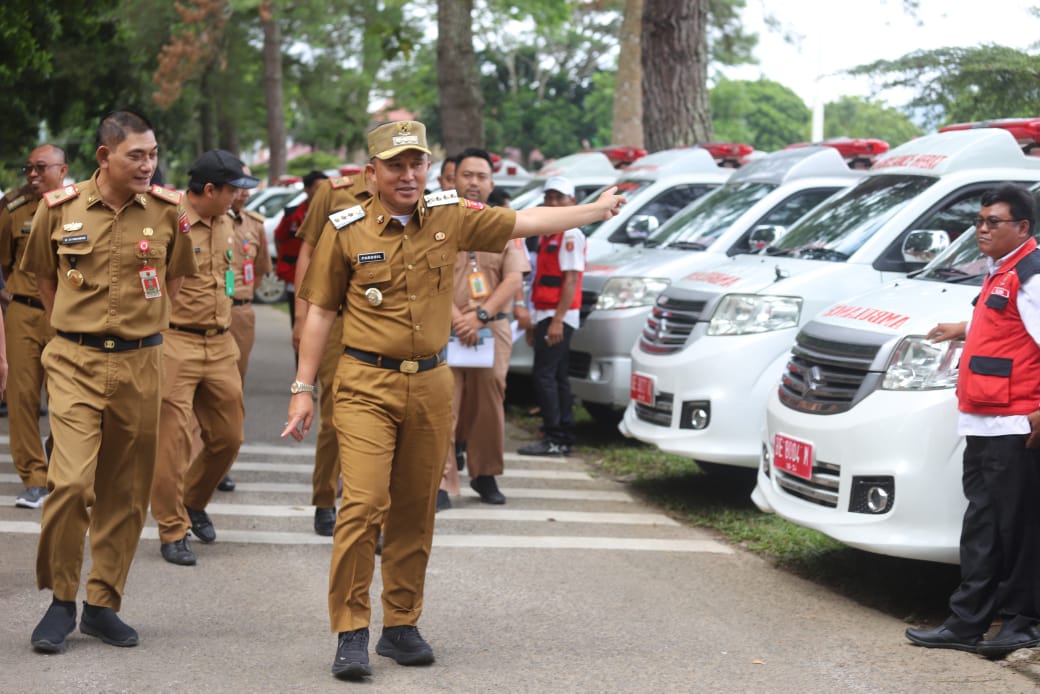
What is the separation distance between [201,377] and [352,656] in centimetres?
252

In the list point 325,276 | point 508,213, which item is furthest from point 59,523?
point 508,213

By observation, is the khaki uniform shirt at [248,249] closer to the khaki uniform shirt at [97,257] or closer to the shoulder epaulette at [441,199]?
the khaki uniform shirt at [97,257]

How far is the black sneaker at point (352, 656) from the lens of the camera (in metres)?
5.24

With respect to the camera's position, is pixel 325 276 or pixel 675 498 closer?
pixel 325 276

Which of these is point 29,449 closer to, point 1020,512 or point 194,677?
point 194,677

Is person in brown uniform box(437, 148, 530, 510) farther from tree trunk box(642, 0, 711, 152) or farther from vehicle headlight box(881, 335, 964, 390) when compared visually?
tree trunk box(642, 0, 711, 152)

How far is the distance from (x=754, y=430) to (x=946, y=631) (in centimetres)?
253

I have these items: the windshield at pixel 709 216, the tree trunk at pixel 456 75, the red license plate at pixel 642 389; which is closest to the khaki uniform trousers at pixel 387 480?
the red license plate at pixel 642 389

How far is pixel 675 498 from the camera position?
9.31 m

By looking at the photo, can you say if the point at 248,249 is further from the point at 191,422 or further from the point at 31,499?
the point at 31,499

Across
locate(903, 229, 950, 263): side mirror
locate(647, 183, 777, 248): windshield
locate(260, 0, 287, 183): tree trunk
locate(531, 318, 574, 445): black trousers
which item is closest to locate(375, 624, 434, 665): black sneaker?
locate(903, 229, 950, 263): side mirror

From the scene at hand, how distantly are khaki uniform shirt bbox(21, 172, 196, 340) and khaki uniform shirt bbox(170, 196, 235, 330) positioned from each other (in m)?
1.42

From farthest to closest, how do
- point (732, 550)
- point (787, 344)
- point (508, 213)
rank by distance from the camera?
point (787, 344), point (732, 550), point (508, 213)

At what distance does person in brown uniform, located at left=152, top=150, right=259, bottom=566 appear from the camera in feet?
23.9
